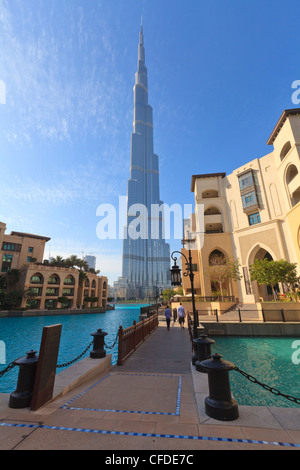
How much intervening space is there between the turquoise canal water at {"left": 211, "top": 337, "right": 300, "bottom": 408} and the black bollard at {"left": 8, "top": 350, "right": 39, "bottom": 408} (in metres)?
5.35

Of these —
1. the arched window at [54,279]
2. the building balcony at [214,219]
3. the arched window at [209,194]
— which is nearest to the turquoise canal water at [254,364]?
the building balcony at [214,219]

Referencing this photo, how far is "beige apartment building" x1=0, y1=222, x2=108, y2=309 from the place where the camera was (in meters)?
48.1

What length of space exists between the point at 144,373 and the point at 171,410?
2.65 meters

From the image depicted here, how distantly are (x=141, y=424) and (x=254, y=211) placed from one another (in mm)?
31094

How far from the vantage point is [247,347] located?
509 inches

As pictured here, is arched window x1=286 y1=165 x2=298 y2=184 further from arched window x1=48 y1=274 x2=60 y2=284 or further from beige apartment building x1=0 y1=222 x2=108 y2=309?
arched window x1=48 y1=274 x2=60 y2=284

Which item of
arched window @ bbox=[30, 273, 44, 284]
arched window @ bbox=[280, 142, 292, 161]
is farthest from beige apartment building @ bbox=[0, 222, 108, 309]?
arched window @ bbox=[280, 142, 292, 161]

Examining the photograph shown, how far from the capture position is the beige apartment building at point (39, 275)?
158 feet

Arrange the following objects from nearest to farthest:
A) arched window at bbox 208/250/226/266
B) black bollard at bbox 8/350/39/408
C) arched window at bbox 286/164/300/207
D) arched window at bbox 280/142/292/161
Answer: black bollard at bbox 8/350/39/408, arched window at bbox 286/164/300/207, arched window at bbox 280/142/292/161, arched window at bbox 208/250/226/266

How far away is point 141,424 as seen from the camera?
3.15 meters

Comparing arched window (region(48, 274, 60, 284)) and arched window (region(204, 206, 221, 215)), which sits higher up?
arched window (region(204, 206, 221, 215))
